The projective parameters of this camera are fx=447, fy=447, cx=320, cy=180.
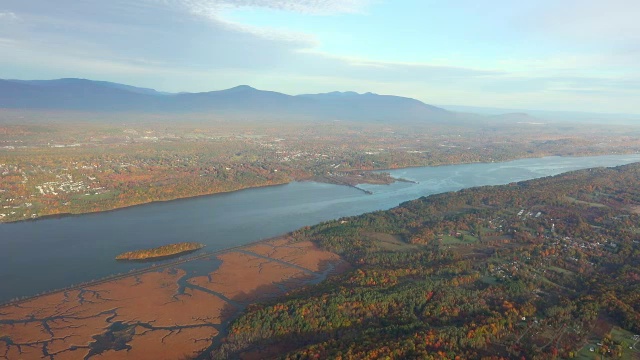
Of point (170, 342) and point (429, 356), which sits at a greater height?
point (429, 356)

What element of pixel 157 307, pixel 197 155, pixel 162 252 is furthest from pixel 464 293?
pixel 197 155

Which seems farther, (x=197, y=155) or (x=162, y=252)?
(x=197, y=155)

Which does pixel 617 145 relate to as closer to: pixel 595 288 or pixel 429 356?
pixel 595 288

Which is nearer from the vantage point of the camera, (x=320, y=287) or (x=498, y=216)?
(x=320, y=287)

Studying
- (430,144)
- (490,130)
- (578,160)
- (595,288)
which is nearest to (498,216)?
(595,288)

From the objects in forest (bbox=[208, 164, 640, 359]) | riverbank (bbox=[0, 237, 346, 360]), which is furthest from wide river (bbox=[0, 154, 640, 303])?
forest (bbox=[208, 164, 640, 359])

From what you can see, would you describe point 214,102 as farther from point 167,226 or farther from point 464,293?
point 464,293

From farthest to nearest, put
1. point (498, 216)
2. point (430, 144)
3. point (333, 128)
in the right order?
point (333, 128), point (430, 144), point (498, 216)
